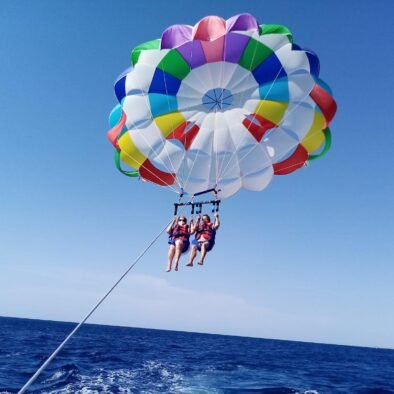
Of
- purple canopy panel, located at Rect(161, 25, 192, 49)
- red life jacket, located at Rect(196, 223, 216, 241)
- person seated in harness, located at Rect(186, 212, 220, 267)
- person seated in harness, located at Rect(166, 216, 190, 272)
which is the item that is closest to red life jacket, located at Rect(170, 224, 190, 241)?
person seated in harness, located at Rect(166, 216, 190, 272)

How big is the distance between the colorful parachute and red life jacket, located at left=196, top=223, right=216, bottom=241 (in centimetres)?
136

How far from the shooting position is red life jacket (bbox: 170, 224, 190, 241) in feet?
31.3

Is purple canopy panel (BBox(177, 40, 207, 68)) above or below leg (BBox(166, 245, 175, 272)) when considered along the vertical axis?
above

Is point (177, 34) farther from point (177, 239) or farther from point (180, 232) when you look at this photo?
point (177, 239)

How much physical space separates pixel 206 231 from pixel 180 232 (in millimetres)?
620

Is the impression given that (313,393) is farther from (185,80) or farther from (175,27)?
(175,27)

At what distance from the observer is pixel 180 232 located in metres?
9.54

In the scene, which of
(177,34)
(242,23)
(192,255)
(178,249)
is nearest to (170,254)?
(178,249)

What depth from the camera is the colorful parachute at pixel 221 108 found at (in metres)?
9.33

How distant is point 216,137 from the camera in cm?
1049

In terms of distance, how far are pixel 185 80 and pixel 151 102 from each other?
1.03 meters

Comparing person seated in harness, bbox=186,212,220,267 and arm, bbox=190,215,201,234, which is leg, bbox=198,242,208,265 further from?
arm, bbox=190,215,201,234

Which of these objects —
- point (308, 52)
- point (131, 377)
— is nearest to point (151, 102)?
point (308, 52)

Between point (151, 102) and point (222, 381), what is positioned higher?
point (151, 102)
